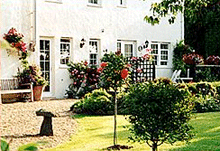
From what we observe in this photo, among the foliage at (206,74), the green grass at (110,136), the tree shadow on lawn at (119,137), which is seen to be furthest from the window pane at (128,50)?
the tree shadow on lawn at (119,137)

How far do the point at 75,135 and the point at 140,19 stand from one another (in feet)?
41.7

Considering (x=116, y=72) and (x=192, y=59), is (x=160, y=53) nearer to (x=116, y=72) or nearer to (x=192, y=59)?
(x=192, y=59)

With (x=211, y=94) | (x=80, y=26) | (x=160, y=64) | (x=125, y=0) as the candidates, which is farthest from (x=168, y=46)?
(x=211, y=94)

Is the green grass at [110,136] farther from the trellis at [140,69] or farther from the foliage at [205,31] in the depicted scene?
the foliage at [205,31]

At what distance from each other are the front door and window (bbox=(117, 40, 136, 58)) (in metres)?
4.14

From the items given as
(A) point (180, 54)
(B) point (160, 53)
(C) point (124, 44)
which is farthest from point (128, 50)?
(A) point (180, 54)

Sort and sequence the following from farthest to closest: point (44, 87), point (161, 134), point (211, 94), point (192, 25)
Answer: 1. point (192, 25)
2. point (44, 87)
3. point (211, 94)
4. point (161, 134)

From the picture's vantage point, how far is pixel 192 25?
25.9 meters

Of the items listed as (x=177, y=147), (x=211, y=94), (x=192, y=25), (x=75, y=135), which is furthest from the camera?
(x=192, y=25)

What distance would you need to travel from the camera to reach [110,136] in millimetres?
9617

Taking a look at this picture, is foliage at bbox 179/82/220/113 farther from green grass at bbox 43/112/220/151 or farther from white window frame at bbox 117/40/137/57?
white window frame at bbox 117/40/137/57

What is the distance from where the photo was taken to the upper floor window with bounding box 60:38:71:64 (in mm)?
18547

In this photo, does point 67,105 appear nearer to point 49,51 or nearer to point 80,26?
point 49,51

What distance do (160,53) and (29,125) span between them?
12.6 metres
